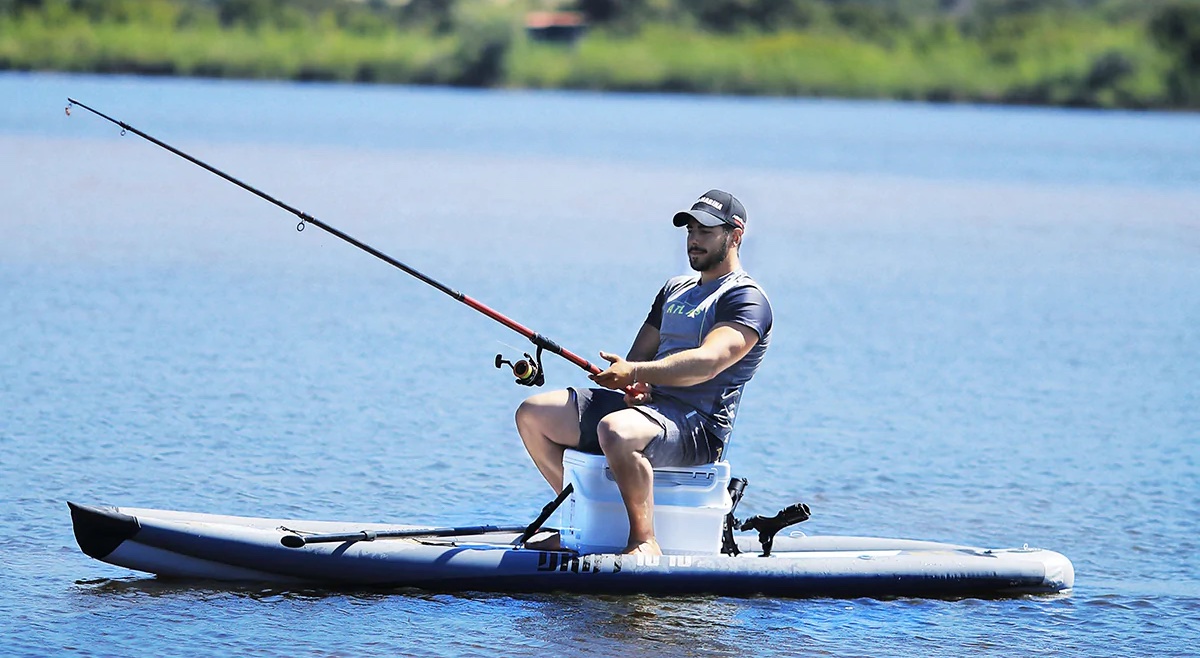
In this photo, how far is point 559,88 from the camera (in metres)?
68.4

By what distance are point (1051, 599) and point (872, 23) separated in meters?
67.0

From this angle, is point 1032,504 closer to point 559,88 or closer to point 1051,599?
point 1051,599

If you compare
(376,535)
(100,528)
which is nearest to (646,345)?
(376,535)

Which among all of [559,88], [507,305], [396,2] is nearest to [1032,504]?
[507,305]

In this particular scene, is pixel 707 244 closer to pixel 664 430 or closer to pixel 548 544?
pixel 664 430

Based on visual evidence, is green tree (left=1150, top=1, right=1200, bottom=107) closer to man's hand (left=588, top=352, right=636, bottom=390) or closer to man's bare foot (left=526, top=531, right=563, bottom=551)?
man's bare foot (left=526, top=531, right=563, bottom=551)

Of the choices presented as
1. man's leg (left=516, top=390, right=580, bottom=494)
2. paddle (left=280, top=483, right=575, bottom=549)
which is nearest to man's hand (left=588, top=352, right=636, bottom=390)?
man's leg (left=516, top=390, right=580, bottom=494)

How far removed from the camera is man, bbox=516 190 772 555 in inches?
286

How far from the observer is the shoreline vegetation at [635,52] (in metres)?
63.2

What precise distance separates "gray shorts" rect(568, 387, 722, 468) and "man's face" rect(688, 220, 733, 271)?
56 centimetres

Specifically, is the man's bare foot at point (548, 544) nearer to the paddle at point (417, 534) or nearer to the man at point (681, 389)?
the paddle at point (417, 534)

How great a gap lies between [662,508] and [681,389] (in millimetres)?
468

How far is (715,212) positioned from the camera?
24.5 feet

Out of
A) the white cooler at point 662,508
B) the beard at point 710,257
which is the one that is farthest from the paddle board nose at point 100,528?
the beard at point 710,257
